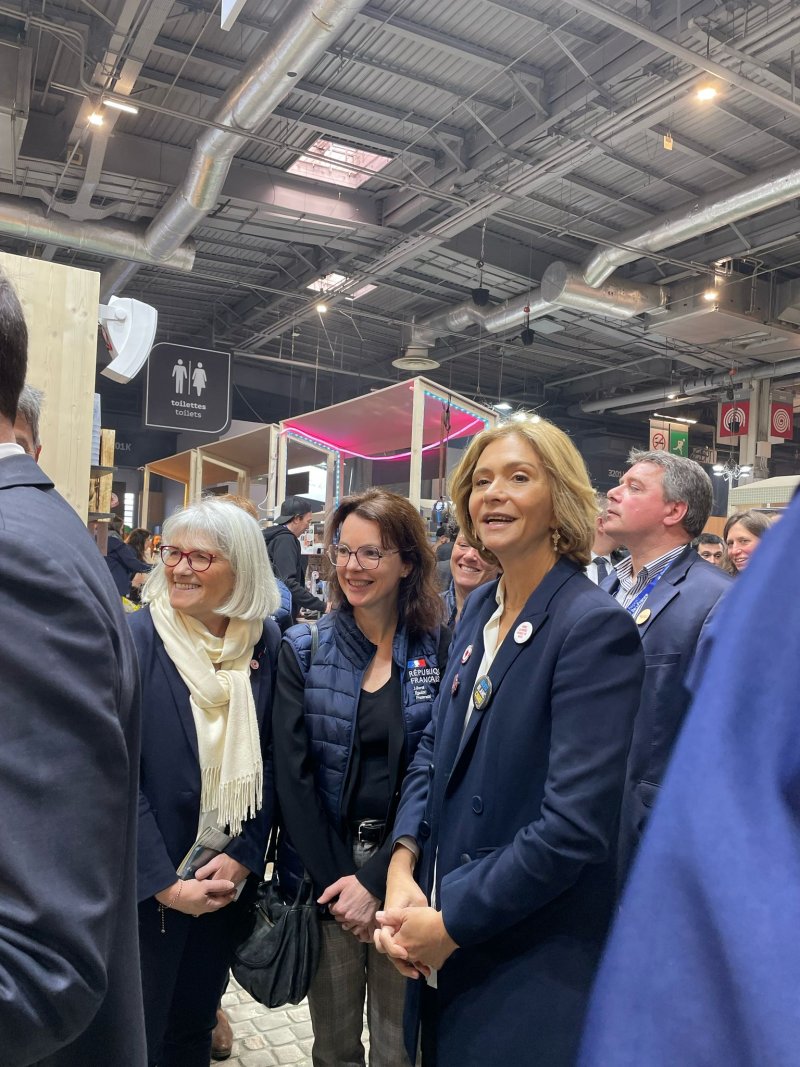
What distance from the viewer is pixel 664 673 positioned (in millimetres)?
2330

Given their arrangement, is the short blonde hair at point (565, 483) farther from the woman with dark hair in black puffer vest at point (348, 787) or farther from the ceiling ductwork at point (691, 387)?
the ceiling ductwork at point (691, 387)

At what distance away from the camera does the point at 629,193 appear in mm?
8328

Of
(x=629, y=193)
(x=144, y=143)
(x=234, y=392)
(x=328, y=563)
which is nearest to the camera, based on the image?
(x=328, y=563)

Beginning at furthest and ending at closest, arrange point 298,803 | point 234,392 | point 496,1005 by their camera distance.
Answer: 1. point 234,392
2. point 298,803
3. point 496,1005

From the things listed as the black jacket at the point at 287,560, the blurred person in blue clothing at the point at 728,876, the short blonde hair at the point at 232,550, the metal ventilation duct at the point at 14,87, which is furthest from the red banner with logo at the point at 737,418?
the blurred person in blue clothing at the point at 728,876

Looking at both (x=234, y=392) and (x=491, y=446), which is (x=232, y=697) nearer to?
(x=491, y=446)

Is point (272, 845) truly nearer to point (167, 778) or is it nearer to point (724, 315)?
point (167, 778)

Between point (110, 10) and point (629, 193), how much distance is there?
5.18 metres

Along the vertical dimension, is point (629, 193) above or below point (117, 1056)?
above

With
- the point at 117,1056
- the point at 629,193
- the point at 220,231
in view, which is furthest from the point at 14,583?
the point at 220,231

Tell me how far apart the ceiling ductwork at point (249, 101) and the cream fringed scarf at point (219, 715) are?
391 centimetres

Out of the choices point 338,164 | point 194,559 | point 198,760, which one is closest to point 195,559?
point 194,559

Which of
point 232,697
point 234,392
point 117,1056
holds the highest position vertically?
point 234,392

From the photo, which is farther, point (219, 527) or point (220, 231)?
point (220, 231)
